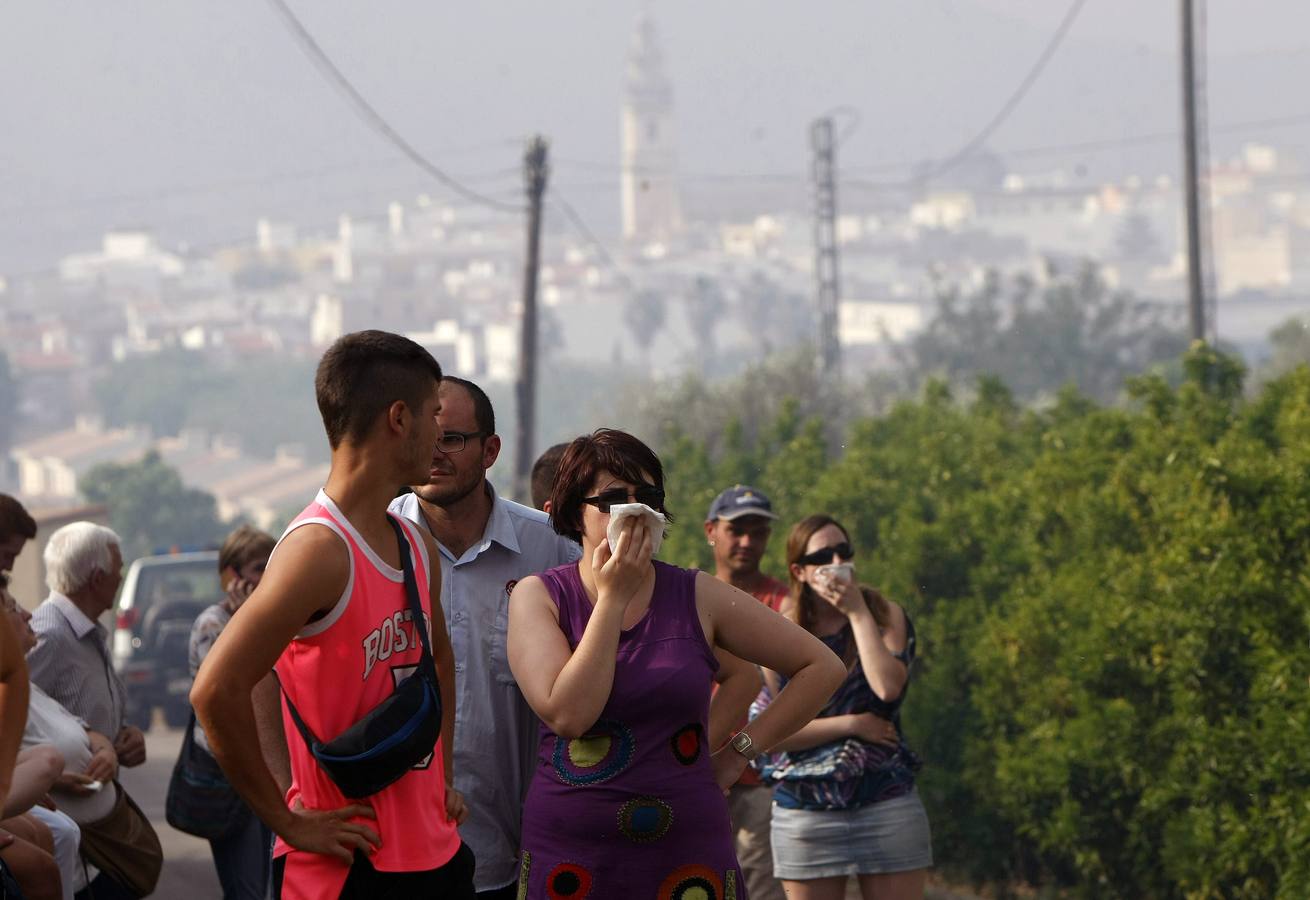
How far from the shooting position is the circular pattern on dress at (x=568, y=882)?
12.3ft

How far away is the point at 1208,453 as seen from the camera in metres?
8.62

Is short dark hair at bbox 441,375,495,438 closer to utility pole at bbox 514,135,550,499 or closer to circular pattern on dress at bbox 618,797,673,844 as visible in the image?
circular pattern on dress at bbox 618,797,673,844

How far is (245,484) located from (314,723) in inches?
6435

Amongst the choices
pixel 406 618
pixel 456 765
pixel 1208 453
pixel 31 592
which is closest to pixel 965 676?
pixel 1208 453

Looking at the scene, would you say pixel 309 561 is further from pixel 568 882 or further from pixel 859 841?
pixel 859 841

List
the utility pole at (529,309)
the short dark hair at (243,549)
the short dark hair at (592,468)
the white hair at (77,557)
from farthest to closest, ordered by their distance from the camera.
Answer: the utility pole at (529,309) → the short dark hair at (243,549) → the white hair at (77,557) → the short dark hair at (592,468)

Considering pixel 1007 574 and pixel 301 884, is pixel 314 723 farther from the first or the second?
pixel 1007 574

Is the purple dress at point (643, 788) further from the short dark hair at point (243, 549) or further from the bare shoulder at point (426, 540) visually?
the short dark hair at point (243, 549)

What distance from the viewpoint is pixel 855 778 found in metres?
5.83

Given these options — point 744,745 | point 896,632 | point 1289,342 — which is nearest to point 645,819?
point 744,745

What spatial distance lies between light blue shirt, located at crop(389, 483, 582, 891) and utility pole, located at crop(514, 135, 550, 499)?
23.9 meters

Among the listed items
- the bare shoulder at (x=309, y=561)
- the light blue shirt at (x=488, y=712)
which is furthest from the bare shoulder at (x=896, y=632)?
the bare shoulder at (x=309, y=561)

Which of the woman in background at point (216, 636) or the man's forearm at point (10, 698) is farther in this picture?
the woman in background at point (216, 636)

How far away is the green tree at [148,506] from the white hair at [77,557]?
87652 millimetres
